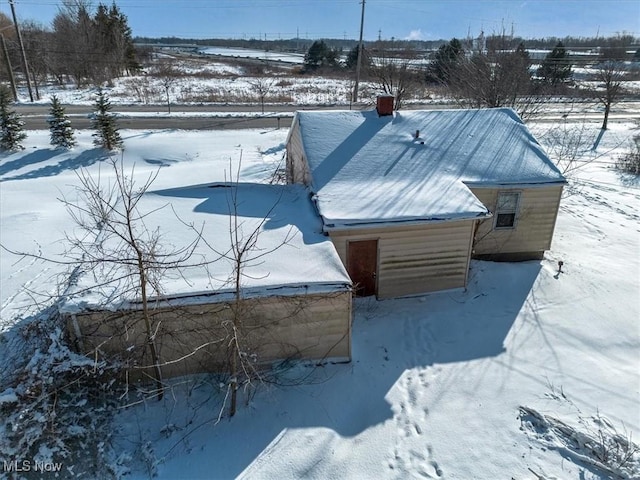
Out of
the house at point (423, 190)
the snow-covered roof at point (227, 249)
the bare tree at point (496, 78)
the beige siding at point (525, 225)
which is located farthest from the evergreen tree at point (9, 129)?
the bare tree at point (496, 78)

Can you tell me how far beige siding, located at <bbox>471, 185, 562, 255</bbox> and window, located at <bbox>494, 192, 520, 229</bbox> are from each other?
106mm

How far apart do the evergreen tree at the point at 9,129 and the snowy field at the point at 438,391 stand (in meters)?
9.89

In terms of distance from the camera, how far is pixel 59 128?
20.3 metres

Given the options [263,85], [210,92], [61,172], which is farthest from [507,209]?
[263,85]

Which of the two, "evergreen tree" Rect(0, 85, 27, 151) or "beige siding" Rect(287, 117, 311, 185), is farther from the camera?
"evergreen tree" Rect(0, 85, 27, 151)

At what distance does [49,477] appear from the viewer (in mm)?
5422

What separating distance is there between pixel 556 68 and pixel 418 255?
118 ft

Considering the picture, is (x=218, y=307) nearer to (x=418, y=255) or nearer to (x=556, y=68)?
(x=418, y=255)

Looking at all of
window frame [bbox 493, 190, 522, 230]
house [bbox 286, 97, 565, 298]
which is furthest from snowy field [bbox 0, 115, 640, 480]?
window frame [bbox 493, 190, 522, 230]

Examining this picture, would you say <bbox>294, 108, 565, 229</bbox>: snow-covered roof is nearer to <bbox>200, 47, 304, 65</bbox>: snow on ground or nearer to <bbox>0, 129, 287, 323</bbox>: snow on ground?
<bbox>0, 129, 287, 323</bbox>: snow on ground

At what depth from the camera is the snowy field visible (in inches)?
230

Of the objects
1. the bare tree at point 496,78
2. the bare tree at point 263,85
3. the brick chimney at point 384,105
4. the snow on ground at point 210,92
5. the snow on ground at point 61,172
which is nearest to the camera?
the snow on ground at point 61,172

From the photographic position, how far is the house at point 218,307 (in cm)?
652

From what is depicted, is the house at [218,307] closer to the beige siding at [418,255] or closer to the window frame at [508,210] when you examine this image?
the beige siding at [418,255]
